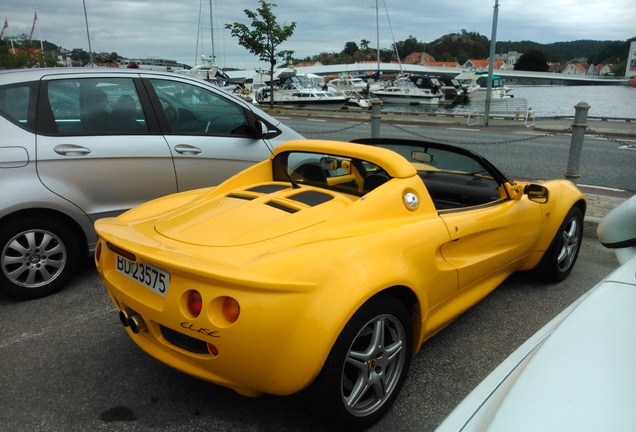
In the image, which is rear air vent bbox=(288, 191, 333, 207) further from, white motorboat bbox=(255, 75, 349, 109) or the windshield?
white motorboat bbox=(255, 75, 349, 109)

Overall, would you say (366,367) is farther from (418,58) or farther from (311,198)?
(418,58)

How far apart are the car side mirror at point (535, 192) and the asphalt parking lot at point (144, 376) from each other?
0.83 meters

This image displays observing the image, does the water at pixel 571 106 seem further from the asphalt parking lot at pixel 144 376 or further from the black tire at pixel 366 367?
the black tire at pixel 366 367

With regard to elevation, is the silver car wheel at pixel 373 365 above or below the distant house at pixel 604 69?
below

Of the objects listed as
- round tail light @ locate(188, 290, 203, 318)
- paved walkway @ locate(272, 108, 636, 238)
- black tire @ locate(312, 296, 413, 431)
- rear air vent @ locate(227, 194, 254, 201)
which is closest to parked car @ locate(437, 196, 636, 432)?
black tire @ locate(312, 296, 413, 431)

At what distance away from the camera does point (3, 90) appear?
3.61 metres

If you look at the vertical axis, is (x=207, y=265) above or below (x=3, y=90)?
below

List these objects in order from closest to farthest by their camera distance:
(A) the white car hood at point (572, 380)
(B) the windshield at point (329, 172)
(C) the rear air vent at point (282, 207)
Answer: (A) the white car hood at point (572, 380), (C) the rear air vent at point (282, 207), (B) the windshield at point (329, 172)

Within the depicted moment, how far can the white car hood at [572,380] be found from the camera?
1.22 m

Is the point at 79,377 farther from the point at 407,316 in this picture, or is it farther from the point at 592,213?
the point at 592,213

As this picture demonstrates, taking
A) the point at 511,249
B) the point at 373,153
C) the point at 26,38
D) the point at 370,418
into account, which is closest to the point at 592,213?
Answer: the point at 511,249

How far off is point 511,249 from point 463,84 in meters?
58.5

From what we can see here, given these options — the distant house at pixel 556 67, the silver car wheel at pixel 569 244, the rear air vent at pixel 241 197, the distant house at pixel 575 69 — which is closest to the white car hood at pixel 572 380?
the rear air vent at pixel 241 197

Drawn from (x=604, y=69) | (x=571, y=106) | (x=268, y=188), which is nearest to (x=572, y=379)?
(x=268, y=188)
